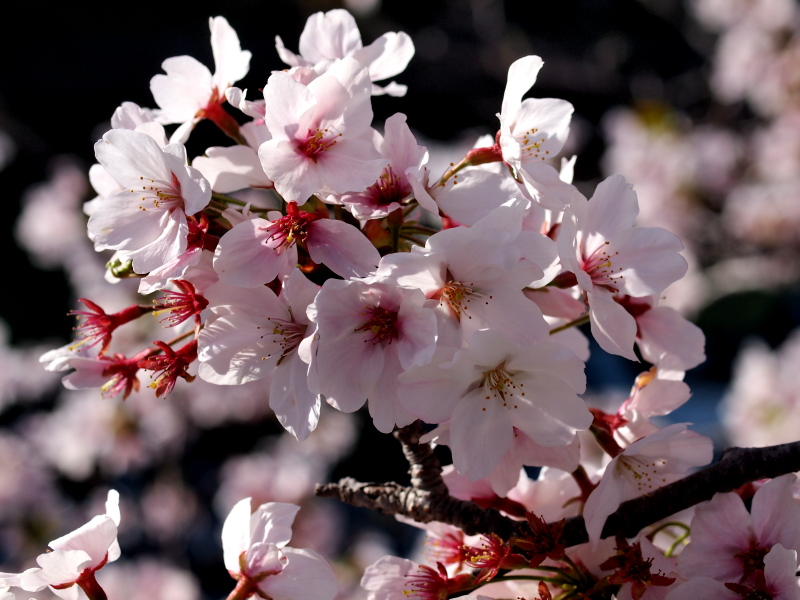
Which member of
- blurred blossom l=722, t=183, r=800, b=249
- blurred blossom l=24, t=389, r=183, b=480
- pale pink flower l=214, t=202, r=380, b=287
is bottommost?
blurred blossom l=24, t=389, r=183, b=480

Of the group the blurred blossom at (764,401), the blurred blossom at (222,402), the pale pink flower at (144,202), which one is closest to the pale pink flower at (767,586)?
the pale pink flower at (144,202)

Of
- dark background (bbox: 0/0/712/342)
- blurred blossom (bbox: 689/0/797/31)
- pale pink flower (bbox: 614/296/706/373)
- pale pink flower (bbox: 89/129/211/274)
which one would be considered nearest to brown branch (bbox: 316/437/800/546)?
pale pink flower (bbox: 614/296/706/373)

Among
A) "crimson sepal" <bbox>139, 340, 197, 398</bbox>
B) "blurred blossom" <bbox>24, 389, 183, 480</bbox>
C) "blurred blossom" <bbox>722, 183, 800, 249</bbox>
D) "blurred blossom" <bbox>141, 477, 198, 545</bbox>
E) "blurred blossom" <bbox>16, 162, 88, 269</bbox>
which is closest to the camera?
"crimson sepal" <bbox>139, 340, 197, 398</bbox>

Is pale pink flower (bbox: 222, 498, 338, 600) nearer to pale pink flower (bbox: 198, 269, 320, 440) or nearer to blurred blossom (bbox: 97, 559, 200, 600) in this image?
pale pink flower (bbox: 198, 269, 320, 440)

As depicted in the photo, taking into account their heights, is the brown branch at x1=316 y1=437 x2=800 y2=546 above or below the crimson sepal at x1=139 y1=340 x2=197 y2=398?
below

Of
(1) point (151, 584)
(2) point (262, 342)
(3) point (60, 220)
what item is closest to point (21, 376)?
(3) point (60, 220)
